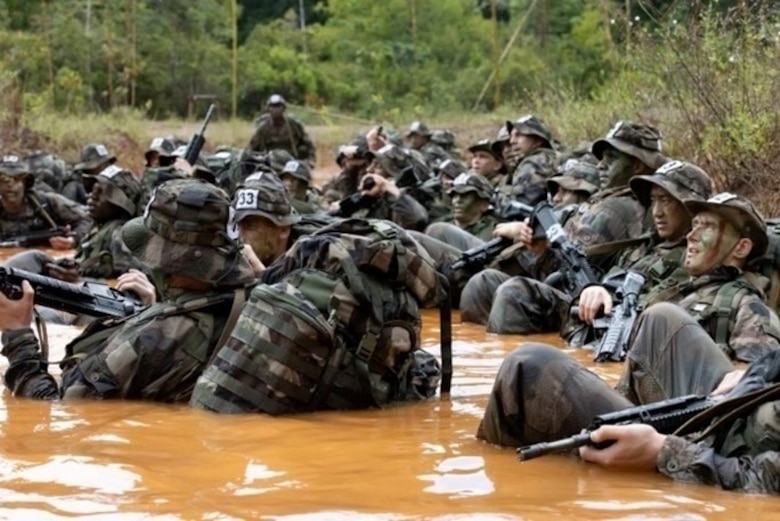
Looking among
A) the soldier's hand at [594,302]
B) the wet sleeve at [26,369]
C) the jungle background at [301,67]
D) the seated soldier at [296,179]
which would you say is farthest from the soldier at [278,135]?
the wet sleeve at [26,369]

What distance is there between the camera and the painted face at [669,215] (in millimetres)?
8609

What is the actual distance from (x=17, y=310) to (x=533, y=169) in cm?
818

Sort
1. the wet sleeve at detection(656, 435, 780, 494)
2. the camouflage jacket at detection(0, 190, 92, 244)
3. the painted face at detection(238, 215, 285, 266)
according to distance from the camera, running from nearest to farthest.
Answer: the wet sleeve at detection(656, 435, 780, 494), the painted face at detection(238, 215, 285, 266), the camouflage jacket at detection(0, 190, 92, 244)

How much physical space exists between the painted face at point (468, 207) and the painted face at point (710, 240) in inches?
230

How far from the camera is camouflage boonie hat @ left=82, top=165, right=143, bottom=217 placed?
12656mm

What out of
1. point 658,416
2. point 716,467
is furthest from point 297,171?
point 716,467

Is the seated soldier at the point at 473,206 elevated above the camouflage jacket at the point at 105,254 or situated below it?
above

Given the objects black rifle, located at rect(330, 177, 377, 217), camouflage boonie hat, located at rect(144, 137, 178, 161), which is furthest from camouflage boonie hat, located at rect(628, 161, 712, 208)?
camouflage boonie hat, located at rect(144, 137, 178, 161)

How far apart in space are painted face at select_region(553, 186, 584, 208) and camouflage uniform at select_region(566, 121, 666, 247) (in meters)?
0.99

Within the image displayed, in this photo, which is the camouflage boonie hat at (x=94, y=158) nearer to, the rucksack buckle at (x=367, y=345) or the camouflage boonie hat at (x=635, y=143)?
the camouflage boonie hat at (x=635, y=143)

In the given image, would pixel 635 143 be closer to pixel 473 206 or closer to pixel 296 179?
pixel 473 206

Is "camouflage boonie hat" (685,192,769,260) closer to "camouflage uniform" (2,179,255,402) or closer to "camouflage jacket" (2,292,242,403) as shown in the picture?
"camouflage uniform" (2,179,255,402)

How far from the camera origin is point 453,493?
497 cm

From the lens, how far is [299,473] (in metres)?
5.28
